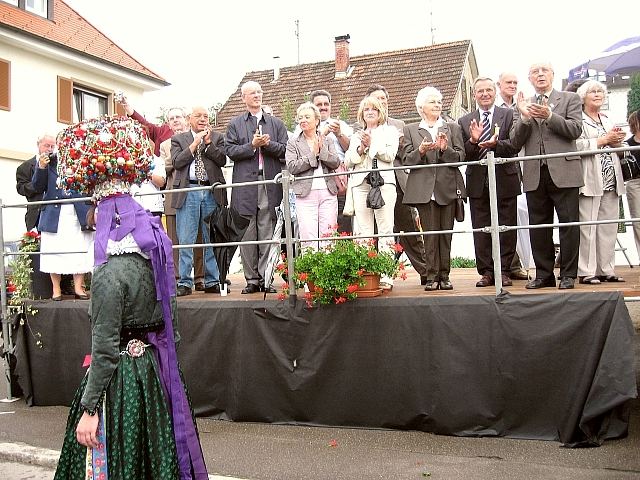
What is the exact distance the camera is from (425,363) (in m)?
5.55

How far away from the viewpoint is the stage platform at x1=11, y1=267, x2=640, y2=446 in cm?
504

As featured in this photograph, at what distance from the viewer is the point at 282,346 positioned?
6031mm

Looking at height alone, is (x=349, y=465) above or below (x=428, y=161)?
below

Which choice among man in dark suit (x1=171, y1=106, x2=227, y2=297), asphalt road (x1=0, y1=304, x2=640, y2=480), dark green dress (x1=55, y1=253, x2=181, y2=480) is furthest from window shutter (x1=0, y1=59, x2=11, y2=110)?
dark green dress (x1=55, y1=253, x2=181, y2=480)

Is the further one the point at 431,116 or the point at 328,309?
the point at 431,116

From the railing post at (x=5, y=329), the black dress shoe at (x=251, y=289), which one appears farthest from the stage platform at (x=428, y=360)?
the railing post at (x=5, y=329)

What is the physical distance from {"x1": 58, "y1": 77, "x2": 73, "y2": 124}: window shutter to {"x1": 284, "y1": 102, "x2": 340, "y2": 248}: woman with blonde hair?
1374cm

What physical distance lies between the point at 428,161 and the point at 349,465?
279 cm

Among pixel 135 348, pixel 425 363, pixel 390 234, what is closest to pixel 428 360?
pixel 425 363

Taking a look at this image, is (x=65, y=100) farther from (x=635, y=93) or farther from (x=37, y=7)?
(x=635, y=93)

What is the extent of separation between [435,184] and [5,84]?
14.4m

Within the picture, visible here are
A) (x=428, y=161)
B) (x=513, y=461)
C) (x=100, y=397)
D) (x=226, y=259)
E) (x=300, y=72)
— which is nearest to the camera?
(x=100, y=397)

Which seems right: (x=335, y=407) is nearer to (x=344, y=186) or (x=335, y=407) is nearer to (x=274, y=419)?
(x=274, y=419)

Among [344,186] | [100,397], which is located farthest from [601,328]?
[100,397]
